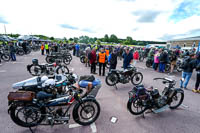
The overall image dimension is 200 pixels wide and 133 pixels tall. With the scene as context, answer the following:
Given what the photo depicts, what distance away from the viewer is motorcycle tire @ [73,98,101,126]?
7.59 ft

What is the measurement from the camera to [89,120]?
2512 mm

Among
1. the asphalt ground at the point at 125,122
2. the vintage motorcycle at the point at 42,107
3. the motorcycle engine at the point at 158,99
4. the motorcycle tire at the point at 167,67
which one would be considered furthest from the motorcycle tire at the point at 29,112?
the motorcycle tire at the point at 167,67

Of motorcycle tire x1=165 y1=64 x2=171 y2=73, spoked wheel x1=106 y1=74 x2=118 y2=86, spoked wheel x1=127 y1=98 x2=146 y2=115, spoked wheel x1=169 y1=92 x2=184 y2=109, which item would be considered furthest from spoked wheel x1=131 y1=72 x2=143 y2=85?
motorcycle tire x1=165 y1=64 x2=171 y2=73

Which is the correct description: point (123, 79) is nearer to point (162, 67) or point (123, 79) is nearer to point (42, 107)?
point (42, 107)

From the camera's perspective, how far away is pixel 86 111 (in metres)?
2.40

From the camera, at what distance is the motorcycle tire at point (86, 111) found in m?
2.31

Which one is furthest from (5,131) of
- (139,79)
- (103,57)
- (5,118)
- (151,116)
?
(139,79)

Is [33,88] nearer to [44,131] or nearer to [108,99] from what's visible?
[44,131]

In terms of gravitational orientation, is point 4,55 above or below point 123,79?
above

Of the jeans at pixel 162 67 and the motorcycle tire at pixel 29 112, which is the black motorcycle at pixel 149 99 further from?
the jeans at pixel 162 67

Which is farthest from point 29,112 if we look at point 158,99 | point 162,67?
point 162,67

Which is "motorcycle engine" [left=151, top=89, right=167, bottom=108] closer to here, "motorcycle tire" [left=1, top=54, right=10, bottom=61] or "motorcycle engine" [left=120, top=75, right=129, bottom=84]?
"motorcycle engine" [left=120, top=75, right=129, bottom=84]

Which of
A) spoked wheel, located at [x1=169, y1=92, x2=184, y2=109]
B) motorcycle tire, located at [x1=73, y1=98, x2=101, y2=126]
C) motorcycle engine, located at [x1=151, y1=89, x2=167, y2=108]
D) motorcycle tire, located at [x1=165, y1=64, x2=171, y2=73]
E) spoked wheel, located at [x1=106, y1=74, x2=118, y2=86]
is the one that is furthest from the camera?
motorcycle tire, located at [x1=165, y1=64, x2=171, y2=73]

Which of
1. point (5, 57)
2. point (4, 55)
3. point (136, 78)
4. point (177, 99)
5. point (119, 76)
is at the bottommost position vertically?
point (177, 99)
